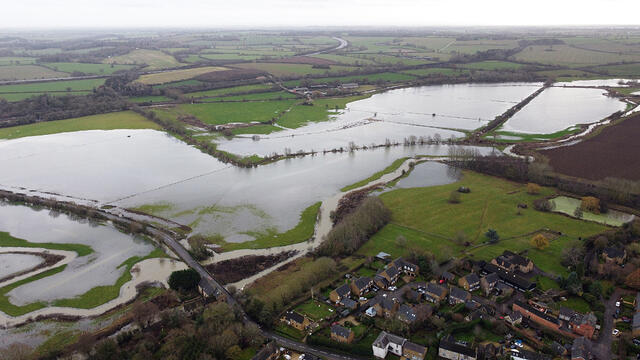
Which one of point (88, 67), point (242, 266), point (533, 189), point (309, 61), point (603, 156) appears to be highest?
point (309, 61)

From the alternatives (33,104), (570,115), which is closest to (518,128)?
(570,115)

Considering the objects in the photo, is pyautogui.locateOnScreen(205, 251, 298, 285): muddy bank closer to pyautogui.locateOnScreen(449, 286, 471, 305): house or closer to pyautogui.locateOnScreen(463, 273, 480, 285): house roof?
pyautogui.locateOnScreen(449, 286, 471, 305): house

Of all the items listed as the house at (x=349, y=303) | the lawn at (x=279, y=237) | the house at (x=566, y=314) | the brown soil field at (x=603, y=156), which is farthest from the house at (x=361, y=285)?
the brown soil field at (x=603, y=156)

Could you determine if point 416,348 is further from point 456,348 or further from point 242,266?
point 242,266

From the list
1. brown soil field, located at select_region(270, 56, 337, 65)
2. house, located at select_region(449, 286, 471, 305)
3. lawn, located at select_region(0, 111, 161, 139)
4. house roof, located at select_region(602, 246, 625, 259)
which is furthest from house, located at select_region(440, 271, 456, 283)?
brown soil field, located at select_region(270, 56, 337, 65)

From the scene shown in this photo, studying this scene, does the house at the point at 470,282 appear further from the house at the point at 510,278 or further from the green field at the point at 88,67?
the green field at the point at 88,67

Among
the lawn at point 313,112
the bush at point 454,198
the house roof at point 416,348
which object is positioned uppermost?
the lawn at point 313,112

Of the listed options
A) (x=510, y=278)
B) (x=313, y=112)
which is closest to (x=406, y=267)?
(x=510, y=278)
